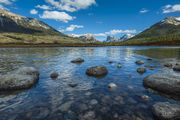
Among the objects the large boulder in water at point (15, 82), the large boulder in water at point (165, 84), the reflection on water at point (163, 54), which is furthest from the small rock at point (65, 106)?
the reflection on water at point (163, 54)

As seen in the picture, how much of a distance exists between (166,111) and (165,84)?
19.0ft

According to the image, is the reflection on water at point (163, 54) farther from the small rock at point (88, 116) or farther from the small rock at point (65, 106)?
the small rock at point (88, 116)

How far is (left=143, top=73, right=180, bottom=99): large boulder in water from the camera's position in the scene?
15922mm

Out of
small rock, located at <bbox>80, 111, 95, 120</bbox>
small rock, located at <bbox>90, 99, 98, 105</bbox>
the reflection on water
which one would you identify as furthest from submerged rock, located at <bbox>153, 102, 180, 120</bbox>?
the reflection on water

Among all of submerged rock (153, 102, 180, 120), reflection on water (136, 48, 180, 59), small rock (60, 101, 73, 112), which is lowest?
reflection on water (136, 48, 180, 59)

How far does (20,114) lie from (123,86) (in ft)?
34.3

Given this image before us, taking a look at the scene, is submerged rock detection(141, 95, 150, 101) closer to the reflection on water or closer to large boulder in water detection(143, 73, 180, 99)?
large boulder in water detection(143, 73, 180, 99)

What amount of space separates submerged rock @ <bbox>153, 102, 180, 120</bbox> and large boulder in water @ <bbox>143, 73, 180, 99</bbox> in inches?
159

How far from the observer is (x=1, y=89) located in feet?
57.0

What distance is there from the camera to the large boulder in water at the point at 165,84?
52.2ft

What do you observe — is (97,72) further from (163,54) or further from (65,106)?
(163,54)

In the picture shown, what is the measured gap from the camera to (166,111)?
11.4 meters

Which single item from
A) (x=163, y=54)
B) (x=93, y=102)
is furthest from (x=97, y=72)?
(x=163, y=54)

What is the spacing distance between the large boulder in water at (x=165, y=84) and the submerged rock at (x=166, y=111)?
4037mm
